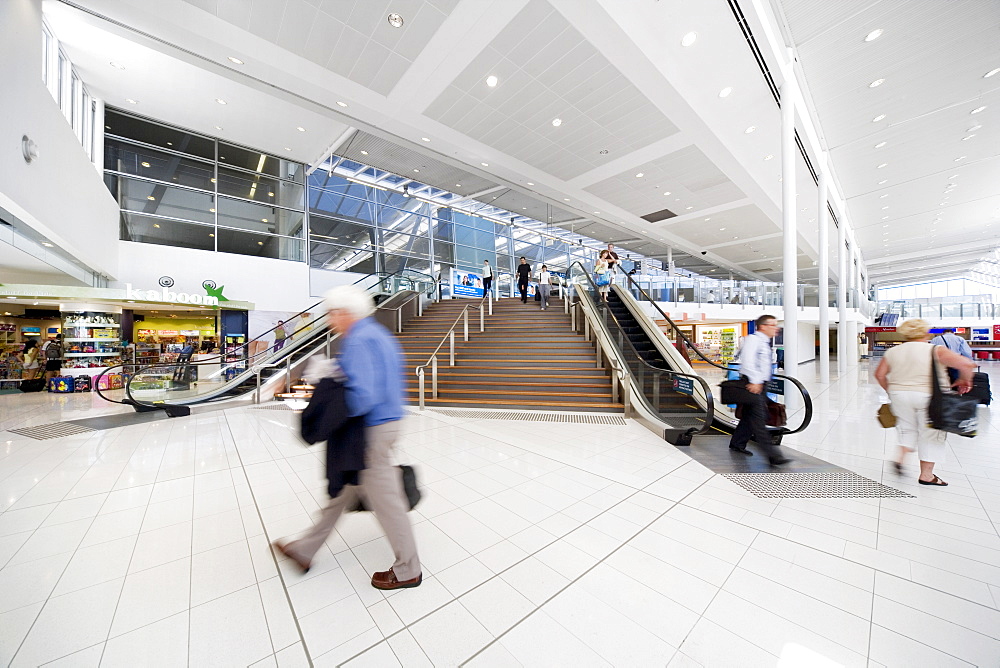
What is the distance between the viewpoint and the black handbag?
292 cm

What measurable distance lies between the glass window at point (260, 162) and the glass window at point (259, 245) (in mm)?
2253

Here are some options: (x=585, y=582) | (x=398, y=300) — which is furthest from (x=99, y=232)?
(x=585, y=582)

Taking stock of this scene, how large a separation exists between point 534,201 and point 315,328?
9.95m

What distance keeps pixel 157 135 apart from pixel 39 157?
712 centimetres

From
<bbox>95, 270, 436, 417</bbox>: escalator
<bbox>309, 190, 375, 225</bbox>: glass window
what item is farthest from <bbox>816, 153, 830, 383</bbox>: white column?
<bbox>309, 190, 375, 225</bbox>: glass window

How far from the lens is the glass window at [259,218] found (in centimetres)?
1243

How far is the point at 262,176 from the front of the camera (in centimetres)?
1305

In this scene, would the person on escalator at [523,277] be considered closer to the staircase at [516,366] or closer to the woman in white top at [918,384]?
the staircase at [516,366]

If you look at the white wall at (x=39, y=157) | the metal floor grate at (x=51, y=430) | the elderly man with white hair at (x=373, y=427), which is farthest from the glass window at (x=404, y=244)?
the elderly man with white hair at (x=373, y=427)

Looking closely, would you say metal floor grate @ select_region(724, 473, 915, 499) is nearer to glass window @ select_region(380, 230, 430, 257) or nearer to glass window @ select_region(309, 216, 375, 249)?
glass window @ select_region(309, 216, 375, 249)

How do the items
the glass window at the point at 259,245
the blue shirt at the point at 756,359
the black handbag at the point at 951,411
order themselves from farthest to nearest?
the glass window at the point at 259,245 < the blue shirt at the point at 756,359 < the black handbag at the point at 951,411

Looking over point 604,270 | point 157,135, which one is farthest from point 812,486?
point 157,135

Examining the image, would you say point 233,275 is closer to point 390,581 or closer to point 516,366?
point 516,366

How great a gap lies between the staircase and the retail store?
5829 millimetres
